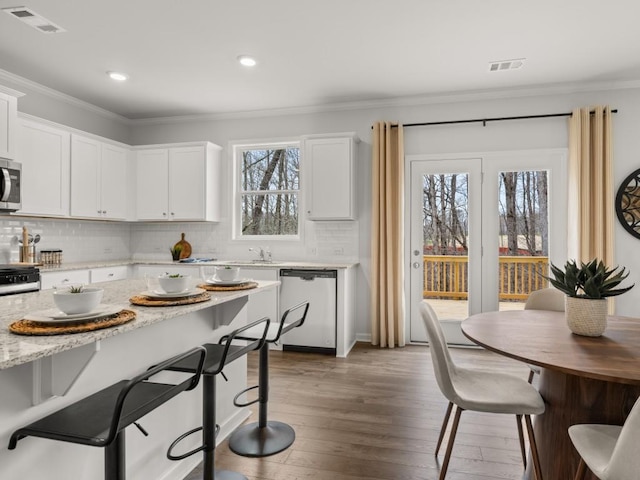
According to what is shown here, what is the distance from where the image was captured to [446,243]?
184 inches

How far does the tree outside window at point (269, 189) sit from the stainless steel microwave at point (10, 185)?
7.91 feet

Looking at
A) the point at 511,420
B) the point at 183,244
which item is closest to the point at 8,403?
the point at 511,420

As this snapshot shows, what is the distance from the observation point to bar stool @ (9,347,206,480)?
3.61ft

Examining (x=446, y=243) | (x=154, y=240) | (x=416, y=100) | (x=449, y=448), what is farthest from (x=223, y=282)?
(x=154, y=240)

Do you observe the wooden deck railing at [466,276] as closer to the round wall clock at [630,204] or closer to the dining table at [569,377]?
the round wall clock at [630,204]

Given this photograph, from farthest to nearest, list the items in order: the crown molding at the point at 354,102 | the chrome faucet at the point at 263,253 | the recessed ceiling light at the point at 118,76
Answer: the chrome faucet at the point at 263,253, the crown molding at the point at 354,102, the recessed ceiling light at the point at 118,76

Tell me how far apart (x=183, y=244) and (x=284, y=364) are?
2.29 meters

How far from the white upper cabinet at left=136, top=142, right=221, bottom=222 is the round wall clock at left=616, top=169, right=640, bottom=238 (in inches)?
178

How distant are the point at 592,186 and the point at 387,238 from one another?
213cm

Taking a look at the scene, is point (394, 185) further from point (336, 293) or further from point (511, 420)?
point (511, 420)

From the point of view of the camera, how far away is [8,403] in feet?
3.90

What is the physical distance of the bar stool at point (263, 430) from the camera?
7.63 feet

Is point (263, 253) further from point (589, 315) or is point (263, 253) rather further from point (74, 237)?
point (589, 315)

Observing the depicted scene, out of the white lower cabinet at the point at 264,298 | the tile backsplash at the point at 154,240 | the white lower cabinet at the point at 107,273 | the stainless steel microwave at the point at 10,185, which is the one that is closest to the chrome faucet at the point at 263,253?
the tile backsplash at the point at 154,240
